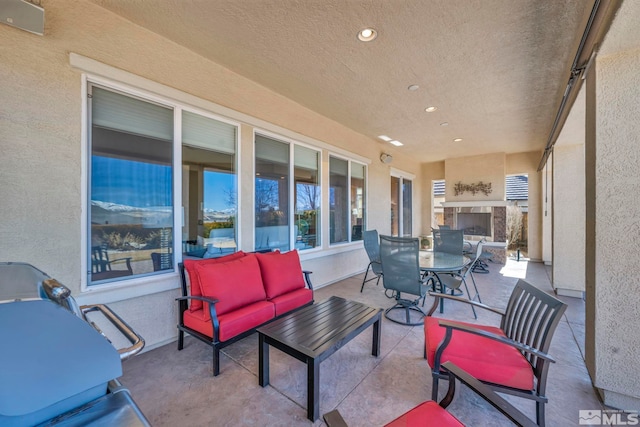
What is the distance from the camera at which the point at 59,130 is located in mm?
1995

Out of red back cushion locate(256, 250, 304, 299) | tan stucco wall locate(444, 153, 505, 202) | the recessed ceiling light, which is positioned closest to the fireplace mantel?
tan stucco wall locate(444, 153, 505, 202)

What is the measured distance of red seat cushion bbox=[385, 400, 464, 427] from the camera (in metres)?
1.13

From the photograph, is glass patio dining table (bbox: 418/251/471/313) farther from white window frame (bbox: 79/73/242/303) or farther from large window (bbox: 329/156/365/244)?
white window frame (bbox: 79/73/242/303)

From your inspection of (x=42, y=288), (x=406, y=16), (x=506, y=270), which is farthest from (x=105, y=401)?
(x=506, y=270)

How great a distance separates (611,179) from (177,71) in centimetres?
389

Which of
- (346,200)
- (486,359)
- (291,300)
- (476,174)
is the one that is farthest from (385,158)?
(486,359)

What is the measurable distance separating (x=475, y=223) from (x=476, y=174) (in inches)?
55.2

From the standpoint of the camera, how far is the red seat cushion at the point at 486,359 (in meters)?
1.49

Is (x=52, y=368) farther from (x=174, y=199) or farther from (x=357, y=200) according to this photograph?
(x=357, y=200)

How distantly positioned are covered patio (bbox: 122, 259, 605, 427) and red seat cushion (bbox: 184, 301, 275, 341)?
32 cm

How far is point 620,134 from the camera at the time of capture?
178 centimetres

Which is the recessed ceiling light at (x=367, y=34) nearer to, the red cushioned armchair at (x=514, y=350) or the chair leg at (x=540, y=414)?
the red cushioned armchair at (x=514, y=350)

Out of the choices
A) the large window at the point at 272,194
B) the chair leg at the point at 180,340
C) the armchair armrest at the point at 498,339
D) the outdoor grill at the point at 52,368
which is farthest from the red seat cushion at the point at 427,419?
the large window at the point at 272,194

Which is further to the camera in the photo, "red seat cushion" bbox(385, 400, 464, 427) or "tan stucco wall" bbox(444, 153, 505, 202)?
"tan stucco wall" bbox(444, 153, 505, 202)
